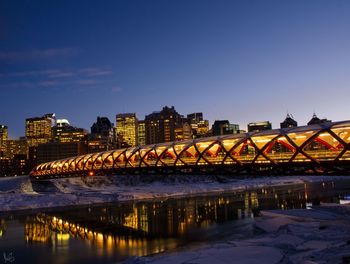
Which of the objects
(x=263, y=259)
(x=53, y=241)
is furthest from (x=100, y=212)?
(x=263, y=259)

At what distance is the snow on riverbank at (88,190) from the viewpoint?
81.6m

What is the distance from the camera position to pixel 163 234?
4247 cm

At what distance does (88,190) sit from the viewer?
368ft

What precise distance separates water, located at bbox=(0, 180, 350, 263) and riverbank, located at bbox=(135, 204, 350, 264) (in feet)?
11.7

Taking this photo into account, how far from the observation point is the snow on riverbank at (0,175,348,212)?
81.6 metres

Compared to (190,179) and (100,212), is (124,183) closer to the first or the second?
(190,179)

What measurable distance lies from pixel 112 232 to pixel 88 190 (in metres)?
69.5

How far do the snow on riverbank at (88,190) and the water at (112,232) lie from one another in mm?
13848

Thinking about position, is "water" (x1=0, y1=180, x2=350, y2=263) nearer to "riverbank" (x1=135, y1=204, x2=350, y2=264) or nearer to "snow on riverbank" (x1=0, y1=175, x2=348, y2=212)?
"riverbank" (x1=135, y1=204, x2=350, y2=264)
